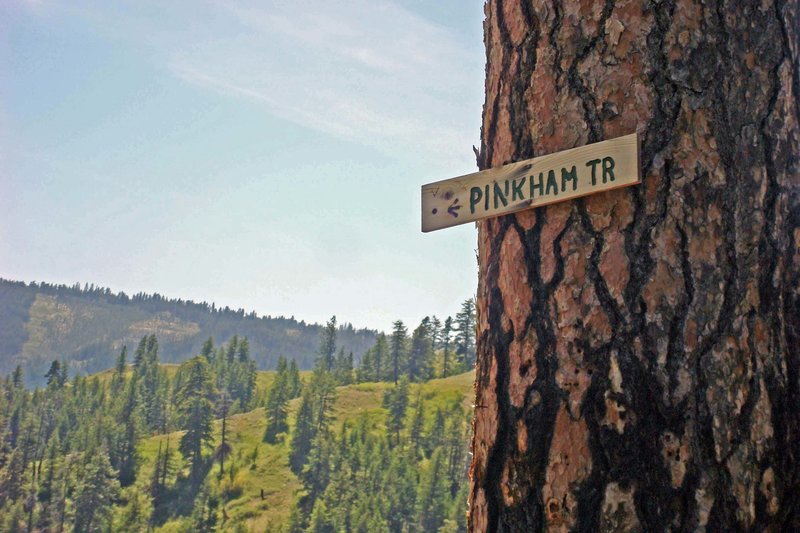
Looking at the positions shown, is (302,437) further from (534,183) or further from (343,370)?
(534,183)

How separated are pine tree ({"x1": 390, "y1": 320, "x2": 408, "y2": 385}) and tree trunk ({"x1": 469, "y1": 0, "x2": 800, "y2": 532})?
133 metres

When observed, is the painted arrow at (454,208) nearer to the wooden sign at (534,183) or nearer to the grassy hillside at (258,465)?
the wooden sign at (534,183)

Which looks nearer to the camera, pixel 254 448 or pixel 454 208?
pixel 454 208

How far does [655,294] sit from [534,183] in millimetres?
462

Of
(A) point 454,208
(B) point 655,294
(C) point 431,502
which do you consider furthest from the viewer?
(C) point 431,502

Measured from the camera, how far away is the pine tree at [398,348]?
136m

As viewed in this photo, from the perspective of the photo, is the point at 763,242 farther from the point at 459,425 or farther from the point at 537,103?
the point at 459,425

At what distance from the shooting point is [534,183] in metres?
2.24

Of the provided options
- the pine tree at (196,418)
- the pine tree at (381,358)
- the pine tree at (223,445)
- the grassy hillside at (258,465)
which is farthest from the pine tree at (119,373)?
the pine tree at (381,358)

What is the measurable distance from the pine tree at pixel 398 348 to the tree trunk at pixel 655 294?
13300cm

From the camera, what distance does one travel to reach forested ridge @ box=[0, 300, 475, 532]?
318 feet

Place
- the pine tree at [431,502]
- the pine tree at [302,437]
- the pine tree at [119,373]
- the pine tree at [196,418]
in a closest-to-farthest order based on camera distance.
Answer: the pine tree at [431,502], the pine tree at [196,418], the pine tree at [302,437], the pine tree at [119,373]

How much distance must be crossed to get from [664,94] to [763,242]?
0.47 metres

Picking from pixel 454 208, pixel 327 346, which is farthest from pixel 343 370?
pixel 454 208
